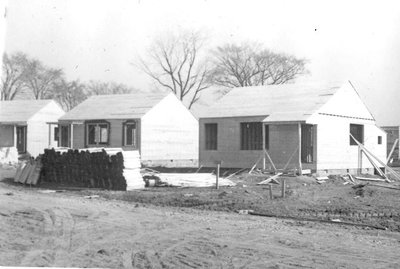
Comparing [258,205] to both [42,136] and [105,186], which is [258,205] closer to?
[105,186]

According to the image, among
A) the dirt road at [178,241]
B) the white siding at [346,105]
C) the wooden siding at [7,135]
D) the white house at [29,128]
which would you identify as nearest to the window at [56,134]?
the white house at [29,128]

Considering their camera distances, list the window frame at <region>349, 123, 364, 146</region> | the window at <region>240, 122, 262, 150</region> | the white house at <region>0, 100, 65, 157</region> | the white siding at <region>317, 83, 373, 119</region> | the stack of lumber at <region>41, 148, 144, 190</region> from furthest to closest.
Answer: the white house at <region>0, 100, 65, 157</region>, the window frame at <region>349, 123, 364, 146</region>, the window at <region>240, 122, 262, 150</region>, the white siding at <region>317, 83, 373, 119</region>, the stack of lumber at <region>41, 148, 144, 190</region>

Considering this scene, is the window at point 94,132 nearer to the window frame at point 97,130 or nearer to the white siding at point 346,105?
A: the window frame at point 97,130

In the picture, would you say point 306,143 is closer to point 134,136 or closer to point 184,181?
point 184,181

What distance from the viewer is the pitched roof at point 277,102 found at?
26062mm

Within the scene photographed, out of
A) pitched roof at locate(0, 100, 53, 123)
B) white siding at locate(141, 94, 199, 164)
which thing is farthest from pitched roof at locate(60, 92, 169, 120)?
pitched roof at locate(0, 100, 53, 123)

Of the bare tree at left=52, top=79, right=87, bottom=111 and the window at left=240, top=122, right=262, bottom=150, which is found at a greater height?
the bare tree at left=52, top=79, right=87, bottom=111

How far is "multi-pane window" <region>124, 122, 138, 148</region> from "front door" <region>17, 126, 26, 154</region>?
1042 centimetres

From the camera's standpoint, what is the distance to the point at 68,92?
71.8 metres

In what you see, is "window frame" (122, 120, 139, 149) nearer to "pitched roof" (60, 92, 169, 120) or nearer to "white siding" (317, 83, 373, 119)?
"pitched roof" (60, 92, 169, 120)

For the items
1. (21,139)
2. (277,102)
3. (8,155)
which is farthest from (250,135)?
(21,139)

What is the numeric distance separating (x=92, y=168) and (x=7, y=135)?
2344 centimetres

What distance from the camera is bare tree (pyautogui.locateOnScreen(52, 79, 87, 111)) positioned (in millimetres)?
67438

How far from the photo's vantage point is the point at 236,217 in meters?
13.4
